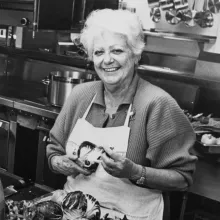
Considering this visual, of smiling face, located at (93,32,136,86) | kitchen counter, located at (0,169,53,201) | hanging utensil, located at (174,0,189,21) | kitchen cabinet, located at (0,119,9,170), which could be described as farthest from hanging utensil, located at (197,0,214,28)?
kitchen cabinet, located at (0,119,9,170)

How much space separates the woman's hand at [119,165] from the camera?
157 cm

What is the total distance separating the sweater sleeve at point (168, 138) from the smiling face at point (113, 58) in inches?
8.4

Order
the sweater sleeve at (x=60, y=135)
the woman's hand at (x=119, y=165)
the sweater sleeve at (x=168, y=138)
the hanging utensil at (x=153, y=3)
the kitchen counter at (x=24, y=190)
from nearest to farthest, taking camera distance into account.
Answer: the woman's hand at (x=119, y=165) → the sweater sleeve at (x=168, y=138) → the sweater sleeve at (x=60, y=135) → the kitchen counter at (x=24, y=190) → the hanging utensil at (x=153, y=3)

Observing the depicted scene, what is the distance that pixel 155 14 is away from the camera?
2.70 meters

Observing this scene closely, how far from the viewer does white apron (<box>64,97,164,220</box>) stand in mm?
1745

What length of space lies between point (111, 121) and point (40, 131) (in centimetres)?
112

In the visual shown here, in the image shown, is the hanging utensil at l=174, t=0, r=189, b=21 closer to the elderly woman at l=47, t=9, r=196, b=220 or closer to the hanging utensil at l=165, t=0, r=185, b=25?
the hanging utensil at l=165, t=0, r=185, b=25

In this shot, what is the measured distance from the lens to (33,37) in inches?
141

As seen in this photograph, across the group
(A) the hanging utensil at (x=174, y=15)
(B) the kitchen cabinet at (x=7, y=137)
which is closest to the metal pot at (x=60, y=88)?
(B) the kitchen cabinet at (x=7, y=137)

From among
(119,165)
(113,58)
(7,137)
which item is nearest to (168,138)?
(119,165)

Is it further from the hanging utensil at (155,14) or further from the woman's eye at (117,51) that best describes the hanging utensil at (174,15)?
the woman's eye at (117,51)

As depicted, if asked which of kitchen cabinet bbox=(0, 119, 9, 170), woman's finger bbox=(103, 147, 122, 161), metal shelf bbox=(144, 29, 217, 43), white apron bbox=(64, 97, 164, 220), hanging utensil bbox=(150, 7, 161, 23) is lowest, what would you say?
kitchen cabinet bbox=(0, 119, 9, 170)

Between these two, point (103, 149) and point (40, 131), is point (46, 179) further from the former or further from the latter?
point (103, 149)

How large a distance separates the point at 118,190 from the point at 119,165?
24cm
